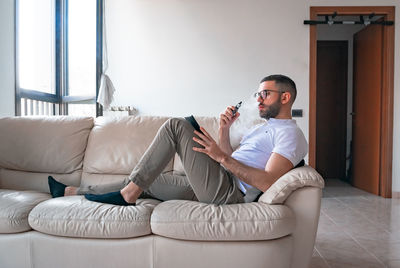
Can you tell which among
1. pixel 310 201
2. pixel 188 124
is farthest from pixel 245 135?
pixel 310 201

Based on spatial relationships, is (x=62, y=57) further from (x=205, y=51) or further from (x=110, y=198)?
(x=110, y=198)

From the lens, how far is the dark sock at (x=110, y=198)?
146cm

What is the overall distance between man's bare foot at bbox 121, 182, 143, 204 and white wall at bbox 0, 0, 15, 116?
1922 millimetres

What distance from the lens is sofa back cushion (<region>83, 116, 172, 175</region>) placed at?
6.40 feet

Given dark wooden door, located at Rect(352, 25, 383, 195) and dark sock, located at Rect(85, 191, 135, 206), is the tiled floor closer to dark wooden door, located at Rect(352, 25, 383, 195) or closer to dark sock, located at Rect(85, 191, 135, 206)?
dark wooden door, located at Rect(352, 25, 383, 195)

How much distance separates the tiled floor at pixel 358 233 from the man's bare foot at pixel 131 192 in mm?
1102

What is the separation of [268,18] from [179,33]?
3.53 ft

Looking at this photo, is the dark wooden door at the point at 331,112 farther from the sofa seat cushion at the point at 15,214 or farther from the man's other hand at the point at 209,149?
the sofa seat cushion at the point at 15,214

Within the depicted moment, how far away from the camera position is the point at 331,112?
4875 mm

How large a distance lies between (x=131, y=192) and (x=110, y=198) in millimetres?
130

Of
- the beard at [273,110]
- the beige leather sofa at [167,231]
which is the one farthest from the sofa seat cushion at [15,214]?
the beard at [273,110]

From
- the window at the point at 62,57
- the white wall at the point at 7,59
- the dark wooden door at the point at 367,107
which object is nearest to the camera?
the white wall at the point at 7,59

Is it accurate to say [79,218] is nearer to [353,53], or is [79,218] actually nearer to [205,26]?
[205,26]

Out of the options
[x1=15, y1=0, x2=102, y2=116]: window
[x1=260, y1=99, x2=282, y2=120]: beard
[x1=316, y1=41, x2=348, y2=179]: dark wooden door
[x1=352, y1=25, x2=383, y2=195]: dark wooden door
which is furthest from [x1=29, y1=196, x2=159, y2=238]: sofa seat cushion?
[x1=316, y1=41, x2=348, y2=179]: dark wooden door
